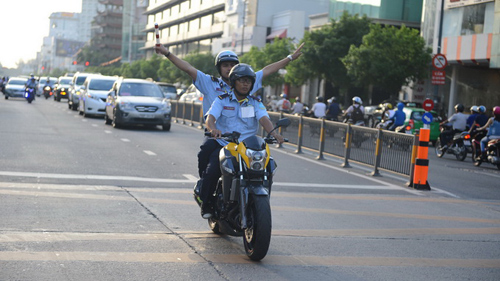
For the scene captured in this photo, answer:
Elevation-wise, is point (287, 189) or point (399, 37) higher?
point (399, 37)

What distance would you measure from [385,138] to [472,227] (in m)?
6.05

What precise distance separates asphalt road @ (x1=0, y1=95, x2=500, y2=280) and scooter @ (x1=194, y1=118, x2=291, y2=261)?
0.23m

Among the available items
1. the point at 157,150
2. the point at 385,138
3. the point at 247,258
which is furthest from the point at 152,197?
the point at 157,150

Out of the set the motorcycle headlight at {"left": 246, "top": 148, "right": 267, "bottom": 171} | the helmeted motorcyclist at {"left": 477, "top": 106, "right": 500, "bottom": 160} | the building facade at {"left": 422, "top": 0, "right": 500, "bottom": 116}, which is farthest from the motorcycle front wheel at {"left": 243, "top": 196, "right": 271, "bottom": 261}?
the building facade at {"left": 422, "top": 0, "right": 500, "bottom": 116}

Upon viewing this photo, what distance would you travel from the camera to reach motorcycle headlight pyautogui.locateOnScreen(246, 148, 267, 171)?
6453mm

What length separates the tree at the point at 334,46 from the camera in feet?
157

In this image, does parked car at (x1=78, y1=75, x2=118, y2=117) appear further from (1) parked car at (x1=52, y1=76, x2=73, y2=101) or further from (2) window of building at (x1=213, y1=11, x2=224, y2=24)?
(2) window of building at (x1=213, y1=11, x2=224, y2=24)

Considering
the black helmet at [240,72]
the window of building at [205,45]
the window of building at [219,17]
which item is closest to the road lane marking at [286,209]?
the black helmet at [240,72]

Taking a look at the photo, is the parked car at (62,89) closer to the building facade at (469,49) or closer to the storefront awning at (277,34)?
the building facade at (469,49)

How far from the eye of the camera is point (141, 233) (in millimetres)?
7469

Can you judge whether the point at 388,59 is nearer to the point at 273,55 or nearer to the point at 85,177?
the point at 273,55

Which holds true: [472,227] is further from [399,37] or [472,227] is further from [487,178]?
[399,37]

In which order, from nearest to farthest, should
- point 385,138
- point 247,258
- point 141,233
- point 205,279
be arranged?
1. point 205,279
2. point 247,258
3. point 141,233
4. point 385,138

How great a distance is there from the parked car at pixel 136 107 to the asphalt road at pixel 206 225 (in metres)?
9.18
